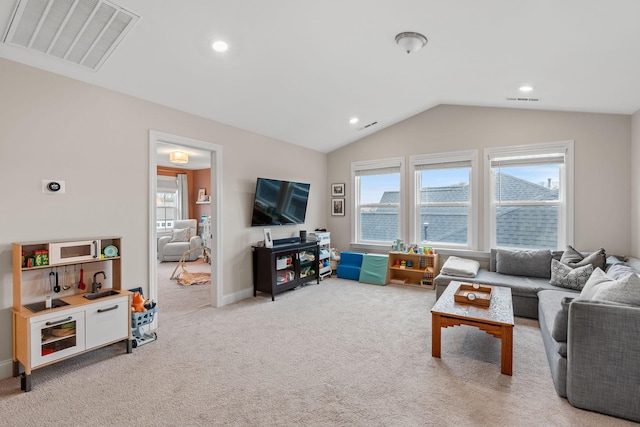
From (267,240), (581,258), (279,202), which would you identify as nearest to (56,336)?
(267,240)

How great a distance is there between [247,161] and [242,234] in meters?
1.08

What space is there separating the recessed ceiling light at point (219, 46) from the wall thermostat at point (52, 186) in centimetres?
180

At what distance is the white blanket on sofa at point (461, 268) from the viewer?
4.19 m

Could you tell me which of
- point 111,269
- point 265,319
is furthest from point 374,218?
point 111,269

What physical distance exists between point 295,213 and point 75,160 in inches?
124

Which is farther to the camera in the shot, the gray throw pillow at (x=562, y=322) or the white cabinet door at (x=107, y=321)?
the white cabinet door at (x=107, y=321)

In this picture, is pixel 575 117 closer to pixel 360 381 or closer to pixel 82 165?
pixel 360 381

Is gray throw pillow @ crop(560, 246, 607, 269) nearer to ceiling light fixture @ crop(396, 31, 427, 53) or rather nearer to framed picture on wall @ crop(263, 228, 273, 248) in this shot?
ceiling light fixture @ crop(396, 31, 427, 53)

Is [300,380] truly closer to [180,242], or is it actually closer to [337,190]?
[337,190]

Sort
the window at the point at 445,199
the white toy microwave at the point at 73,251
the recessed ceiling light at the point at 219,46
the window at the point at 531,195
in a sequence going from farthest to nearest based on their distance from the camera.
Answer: the window at the point at 445,199, the window at the point at 531,195, the recessed ceiling light at the point at 219,46, the white toy microwave at the point at 73,251

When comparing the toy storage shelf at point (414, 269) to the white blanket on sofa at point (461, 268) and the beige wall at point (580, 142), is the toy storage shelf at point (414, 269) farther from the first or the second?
the beige wall at point (580, 142)

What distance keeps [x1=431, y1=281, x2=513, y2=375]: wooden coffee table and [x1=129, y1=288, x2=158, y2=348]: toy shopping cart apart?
8.88 ft

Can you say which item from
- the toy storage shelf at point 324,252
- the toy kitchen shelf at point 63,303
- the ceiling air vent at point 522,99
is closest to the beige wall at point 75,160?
the toy kitchen shelf at point 63,303

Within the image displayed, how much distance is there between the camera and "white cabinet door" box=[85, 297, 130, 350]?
8.54ft
